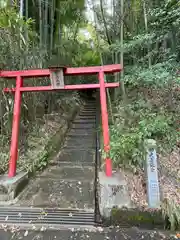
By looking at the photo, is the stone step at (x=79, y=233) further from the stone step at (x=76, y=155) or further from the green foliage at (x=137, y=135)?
the stone step at (x=76, y=155)

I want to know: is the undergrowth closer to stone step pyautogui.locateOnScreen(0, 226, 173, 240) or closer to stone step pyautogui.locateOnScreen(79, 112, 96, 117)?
stone step pyautogui.locateOnScreen(0, 226, 173, 240)

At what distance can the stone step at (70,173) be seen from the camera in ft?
11.3

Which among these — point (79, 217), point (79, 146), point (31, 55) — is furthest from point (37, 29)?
point (79, 217)

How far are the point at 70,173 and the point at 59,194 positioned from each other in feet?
2.23

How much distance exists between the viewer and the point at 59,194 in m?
2.95

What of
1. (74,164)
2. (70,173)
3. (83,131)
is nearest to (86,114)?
(83,131)

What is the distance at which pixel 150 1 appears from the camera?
4.33m

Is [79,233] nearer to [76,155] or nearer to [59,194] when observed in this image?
[59,194]

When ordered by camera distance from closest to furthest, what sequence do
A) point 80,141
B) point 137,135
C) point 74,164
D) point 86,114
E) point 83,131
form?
point 137,135
point 74,164
point 80,141
point 83,131
point 86,114

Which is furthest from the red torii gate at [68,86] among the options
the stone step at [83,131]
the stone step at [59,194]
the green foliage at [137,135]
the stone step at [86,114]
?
the stone step at [86,114]

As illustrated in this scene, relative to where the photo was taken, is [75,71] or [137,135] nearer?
[137,135]

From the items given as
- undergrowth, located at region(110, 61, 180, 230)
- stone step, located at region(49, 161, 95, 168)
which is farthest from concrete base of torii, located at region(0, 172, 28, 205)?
undergrowth, located at region(110, 61, 180, 230)

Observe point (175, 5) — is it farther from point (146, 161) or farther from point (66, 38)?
point (66, 38)

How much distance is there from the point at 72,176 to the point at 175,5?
346 centimetres
